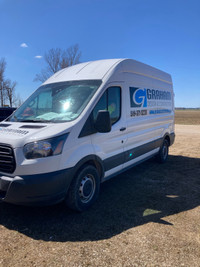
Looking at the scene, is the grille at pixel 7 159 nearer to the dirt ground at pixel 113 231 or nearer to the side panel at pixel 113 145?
the dirt ground at pixel 113 231

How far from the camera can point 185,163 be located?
6.96 metres

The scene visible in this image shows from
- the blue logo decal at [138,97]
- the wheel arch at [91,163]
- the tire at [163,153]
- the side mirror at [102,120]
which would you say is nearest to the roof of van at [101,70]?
the blue logo decal at [138,97]

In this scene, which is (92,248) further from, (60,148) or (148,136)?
(148,136)

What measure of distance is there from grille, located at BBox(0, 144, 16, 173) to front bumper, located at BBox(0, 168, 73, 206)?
12cm

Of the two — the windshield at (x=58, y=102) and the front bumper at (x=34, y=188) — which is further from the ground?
the windshield at (x=58, y=102)

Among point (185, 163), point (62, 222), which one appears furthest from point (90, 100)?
point (185, 163)

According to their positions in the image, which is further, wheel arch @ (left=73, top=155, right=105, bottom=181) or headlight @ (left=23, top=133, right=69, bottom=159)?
wheel arch @ (left=73, top=155, right=105, bottom=181)

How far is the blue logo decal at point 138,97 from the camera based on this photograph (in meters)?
4.73

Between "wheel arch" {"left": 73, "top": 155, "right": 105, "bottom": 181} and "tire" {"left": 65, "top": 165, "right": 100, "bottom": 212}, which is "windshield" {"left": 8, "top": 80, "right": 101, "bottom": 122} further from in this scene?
"tire" {"left": 65, "top": 165, "right": 100, "bottom": 212}

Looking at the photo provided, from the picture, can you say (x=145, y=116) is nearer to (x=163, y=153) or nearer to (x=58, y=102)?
(x=163, y=153)

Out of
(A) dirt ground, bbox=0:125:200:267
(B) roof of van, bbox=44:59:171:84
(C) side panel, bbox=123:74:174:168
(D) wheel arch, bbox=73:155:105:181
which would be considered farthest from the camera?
(C) side panel, bbox=123:74:174:168

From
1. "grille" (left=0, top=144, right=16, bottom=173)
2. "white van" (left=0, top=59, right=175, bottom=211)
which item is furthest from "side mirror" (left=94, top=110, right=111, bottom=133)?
"grille" (left=0, top=144, right=16, bottom=173)

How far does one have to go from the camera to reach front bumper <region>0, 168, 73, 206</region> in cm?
288

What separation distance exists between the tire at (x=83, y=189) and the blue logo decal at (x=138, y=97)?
6.14ft
